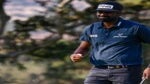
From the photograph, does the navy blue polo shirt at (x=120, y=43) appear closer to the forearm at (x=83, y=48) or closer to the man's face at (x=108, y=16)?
the man's face at (x=108, y=16)

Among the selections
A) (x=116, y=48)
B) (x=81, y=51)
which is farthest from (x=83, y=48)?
(x=116, y=48)

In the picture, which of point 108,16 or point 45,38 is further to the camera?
point 45,38

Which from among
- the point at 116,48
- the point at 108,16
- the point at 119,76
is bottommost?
the point at 119,76

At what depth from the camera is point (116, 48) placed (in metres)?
5.39

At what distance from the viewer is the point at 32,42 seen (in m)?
12.1

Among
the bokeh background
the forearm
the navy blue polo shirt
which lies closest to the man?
the navy blue polo shirt

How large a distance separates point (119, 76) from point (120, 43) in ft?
0.91

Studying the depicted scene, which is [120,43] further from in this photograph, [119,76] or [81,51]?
[81,51]

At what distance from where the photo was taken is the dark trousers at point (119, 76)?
539 cm

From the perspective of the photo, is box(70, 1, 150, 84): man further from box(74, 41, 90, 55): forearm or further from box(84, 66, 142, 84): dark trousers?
box(74, 41, 90, 55): forearm

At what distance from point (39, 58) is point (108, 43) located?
715 centimetres

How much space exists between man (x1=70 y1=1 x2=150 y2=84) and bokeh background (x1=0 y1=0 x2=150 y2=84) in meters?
5.67

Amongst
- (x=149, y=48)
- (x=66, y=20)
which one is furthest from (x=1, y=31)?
(x=149, y=48)

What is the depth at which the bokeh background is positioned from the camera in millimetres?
11656
